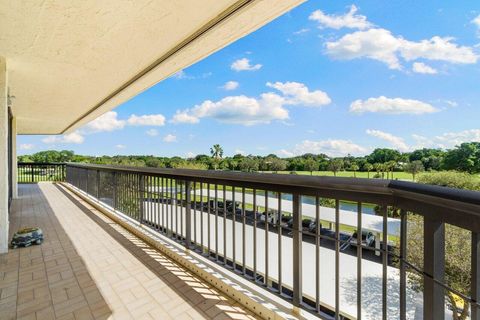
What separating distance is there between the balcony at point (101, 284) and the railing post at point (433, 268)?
53.5 inches

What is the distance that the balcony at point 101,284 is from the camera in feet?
6.93

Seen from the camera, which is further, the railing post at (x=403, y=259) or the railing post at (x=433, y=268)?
the railing post at (x=403, y=259)

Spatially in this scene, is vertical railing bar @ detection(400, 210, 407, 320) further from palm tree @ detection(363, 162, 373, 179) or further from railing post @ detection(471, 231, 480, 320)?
palm tree @ detection(363, 162, 373, 179)

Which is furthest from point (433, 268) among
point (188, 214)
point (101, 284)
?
point (101, 284)

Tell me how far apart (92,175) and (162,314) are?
6.23 m

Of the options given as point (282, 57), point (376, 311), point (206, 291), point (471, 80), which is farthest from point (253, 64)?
point (206, 291)

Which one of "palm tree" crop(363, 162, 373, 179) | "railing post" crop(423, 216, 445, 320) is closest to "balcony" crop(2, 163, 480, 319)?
"railing post" crop(423, 216, 445, 320)

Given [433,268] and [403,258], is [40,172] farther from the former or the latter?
[433,268]

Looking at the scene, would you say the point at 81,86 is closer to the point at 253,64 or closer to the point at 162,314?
the point at 162,314

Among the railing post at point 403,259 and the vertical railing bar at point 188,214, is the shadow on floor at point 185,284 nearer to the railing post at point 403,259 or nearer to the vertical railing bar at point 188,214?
the vertical railing bar at point 188,214

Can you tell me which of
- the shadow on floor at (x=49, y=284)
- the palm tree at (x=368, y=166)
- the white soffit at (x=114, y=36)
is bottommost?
the shadow on floor at (x=49, y=284)

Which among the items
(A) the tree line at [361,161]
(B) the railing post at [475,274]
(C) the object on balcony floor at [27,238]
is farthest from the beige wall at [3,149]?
(A) the tree line at [361,161]

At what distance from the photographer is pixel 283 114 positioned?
237 ft

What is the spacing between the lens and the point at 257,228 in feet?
12.3
